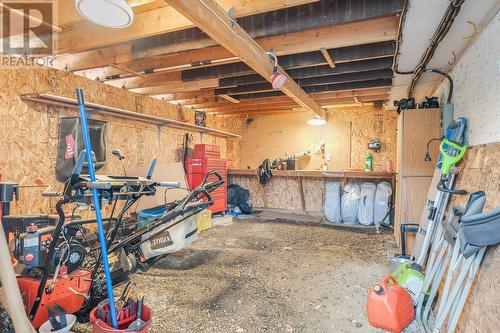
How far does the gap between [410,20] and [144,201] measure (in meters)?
3.65

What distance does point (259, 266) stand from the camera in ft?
9.61

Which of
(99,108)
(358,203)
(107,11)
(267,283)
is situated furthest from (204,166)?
(107,11)

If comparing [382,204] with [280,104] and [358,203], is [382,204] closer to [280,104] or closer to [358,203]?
[358,203]

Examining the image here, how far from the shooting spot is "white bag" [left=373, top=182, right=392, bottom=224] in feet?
15.3

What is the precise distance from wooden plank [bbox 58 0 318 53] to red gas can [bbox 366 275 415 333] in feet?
6.86

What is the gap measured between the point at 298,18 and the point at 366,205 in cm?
352

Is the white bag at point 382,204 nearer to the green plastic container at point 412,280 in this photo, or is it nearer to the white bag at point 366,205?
the white bag at point 366,205

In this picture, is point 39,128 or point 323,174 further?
point 323,174

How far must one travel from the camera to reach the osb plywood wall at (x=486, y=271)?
1.30 m

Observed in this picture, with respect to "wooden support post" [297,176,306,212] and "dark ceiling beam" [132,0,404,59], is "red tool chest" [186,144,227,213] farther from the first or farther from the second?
"dark ceiling beam" [132,0,404,59]

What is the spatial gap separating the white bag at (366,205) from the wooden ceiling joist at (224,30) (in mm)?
3029

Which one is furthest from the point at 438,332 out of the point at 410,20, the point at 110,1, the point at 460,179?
the point at 110,1

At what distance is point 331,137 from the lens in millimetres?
6188

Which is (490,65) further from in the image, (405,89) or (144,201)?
(144,201)
